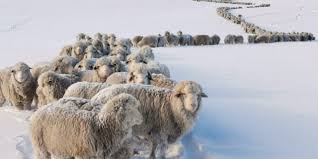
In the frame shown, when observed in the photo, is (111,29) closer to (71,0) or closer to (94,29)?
(94,29)

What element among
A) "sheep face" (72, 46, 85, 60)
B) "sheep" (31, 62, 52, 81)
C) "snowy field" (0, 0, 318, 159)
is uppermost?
"sheep face" (72, 46, 85, 60)

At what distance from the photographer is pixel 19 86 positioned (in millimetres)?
8438

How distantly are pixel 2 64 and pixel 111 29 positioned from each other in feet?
46.0

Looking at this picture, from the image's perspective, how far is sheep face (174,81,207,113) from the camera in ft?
18.9

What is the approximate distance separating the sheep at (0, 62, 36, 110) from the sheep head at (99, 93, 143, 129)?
3.72 meters

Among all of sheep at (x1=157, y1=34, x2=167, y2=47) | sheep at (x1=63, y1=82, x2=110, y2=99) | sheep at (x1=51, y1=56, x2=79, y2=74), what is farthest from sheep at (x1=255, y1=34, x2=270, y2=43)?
sheep at (x1=63, y1=82, x2=110, y2=99)

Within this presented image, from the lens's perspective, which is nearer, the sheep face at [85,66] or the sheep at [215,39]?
the sheep face at [85,66]

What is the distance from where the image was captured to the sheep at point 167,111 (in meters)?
5.80

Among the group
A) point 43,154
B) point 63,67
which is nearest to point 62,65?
point 63,67

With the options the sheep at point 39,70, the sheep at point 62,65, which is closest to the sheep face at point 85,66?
the sheep at point 62,65

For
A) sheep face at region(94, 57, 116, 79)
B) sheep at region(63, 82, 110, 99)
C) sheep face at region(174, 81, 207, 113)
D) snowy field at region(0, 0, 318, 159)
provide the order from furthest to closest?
sheep face at region(94, 57, 116, 79) → sheep at region(63, 82, 110, 99) → snowy field at region(0, 0, 318, 159) → sheep face at region(174, 81, 207, 113)

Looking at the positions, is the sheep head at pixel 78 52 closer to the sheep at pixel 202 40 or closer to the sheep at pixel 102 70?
the sheep at pixel 102 70

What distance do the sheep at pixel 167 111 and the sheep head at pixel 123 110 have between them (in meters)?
0.74

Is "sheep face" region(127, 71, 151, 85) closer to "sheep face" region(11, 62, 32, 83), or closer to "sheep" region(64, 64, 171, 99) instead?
"sheep" region(64, 64, 171, 99)
